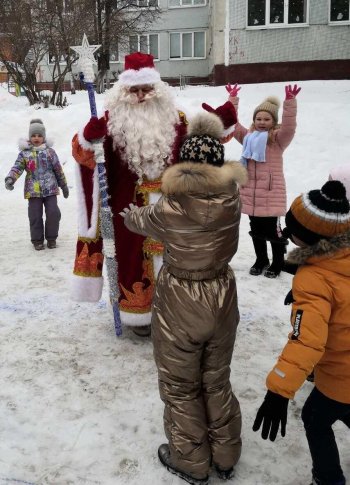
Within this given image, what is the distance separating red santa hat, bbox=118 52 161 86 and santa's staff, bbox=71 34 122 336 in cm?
26

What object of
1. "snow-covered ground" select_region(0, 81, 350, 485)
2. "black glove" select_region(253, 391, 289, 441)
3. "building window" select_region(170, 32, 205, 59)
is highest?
"building window" select_region(170, 32, 205, 59)

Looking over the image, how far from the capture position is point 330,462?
2.04m

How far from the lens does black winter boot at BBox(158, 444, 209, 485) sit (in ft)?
7.32

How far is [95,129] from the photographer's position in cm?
305

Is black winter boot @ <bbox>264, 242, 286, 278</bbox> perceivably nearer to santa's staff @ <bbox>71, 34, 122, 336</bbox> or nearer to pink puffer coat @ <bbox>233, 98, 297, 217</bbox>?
pink puffer coat @ <bbox>233, 98, 297, 217</bbox>

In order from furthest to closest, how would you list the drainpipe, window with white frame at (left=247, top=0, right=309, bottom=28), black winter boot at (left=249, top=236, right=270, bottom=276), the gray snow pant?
window with white frame at (left=247, top=0, right=309, bottom=28) < the drainpipe < the gray snow pant < black winter boot at (left=249, top=236, right=270, bottom=276)

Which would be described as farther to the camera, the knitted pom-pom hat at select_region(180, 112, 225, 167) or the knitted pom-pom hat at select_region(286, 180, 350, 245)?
the knitted pom-pom hat at select_region(180, 112, 225, 167)

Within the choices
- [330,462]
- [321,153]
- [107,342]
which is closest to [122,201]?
[107,342]

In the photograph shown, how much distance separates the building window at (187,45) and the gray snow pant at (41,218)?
22.6 metres

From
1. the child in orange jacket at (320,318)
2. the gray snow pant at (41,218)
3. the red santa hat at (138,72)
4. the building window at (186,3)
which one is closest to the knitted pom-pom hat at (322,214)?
the child in orange jacket at (320,318)

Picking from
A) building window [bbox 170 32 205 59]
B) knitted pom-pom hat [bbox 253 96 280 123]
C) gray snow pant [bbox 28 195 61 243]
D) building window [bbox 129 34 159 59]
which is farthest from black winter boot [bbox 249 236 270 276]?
building window [bbox 129 34 159 59]

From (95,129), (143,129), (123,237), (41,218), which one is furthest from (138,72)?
(41,218)

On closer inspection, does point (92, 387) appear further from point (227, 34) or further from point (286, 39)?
point (286, 39)

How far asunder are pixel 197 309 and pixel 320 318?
1.90ft
